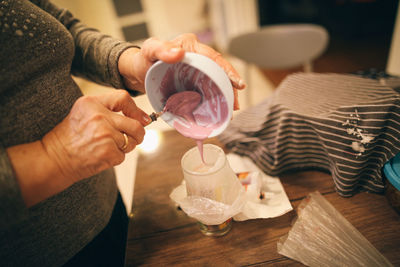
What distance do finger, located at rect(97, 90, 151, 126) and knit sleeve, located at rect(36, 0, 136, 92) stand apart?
0.19m

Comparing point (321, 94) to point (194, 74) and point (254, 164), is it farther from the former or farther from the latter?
point (194, 74)

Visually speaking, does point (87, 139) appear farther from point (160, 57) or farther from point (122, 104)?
point (160, 57)

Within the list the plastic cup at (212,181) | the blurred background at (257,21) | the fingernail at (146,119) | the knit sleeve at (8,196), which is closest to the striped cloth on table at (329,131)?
the plastic cup at (212,181)

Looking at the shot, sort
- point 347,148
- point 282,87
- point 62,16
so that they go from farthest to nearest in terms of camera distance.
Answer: point 282,87 < point 62,16 < point 347,148

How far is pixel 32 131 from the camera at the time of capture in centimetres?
63

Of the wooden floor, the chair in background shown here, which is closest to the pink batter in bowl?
the chair in background

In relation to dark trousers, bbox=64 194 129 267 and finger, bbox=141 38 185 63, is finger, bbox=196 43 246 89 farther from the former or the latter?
dark trousers, bbox=64 194 129 267

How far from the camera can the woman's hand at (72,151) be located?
21.4 inches

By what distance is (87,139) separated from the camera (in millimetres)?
579

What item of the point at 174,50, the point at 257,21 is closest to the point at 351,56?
the point at 257,21

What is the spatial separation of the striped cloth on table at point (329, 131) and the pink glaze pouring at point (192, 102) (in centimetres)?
29

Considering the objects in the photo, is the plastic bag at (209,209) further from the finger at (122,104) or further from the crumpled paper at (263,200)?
the finger at (122,104)

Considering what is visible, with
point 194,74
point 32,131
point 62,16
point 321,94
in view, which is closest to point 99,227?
point 32,131

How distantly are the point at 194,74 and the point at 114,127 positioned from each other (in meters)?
0.24
